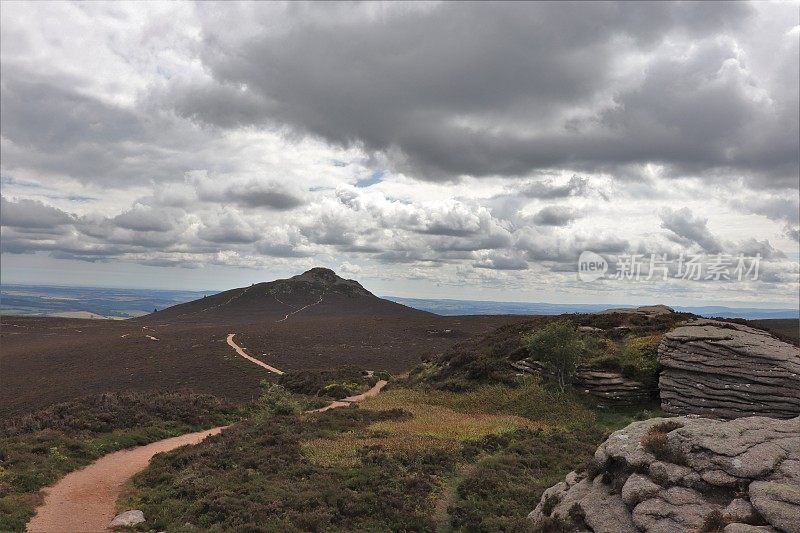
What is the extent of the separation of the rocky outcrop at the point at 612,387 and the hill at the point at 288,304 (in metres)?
100

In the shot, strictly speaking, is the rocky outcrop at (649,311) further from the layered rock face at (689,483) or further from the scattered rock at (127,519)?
the scattered rock at (127,519)

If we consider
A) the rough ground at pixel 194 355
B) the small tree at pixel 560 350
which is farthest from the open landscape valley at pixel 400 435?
the rough ground at pixel 194 355

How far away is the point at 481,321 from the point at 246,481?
292 feet

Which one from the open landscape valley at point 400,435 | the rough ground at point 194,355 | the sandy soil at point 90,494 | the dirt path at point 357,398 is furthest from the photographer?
the rough ground at point 194,355

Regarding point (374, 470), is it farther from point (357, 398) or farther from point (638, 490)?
point (357, 398)

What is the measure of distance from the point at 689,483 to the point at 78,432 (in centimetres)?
2905

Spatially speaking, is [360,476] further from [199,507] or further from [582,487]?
[582,487]

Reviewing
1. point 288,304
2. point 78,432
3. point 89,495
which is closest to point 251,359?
point 78,432

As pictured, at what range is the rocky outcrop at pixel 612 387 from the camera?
28.7 meters

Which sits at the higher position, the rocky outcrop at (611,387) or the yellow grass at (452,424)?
the rocky outcrop at (611,387)

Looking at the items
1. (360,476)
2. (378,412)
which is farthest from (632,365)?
(360,476)

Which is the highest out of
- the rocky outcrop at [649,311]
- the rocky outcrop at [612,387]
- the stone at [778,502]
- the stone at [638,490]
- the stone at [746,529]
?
the rocky outcrop at [649,311]

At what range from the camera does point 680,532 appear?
31.3 ft

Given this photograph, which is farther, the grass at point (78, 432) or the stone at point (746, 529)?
the grass at point (78, 432)
